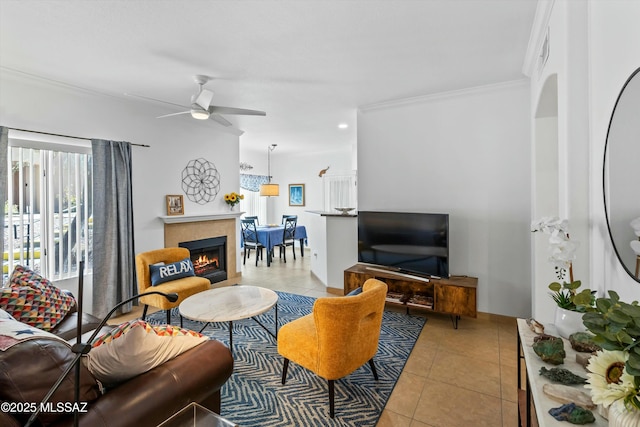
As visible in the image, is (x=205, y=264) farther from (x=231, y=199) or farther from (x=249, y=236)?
(x=249, y=236)

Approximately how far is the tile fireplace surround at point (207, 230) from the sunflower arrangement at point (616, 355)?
441 centimetres

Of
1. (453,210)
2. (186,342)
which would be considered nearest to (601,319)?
(186,342)

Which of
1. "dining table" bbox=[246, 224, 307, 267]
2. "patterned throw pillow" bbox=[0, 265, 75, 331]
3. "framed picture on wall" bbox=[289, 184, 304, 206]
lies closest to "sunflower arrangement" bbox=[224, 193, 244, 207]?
"dining table" bbox=[246, 224, 307, 267]

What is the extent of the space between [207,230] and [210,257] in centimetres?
46

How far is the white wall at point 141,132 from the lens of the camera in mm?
3078

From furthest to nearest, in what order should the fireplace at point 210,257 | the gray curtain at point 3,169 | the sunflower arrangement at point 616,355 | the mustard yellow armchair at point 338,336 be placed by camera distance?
the fireplace at point 210,257 < the gray curtain at point 3,169 < the mustard yellow armchair at point 338,336 < the sunflower arrangement at point 616,355

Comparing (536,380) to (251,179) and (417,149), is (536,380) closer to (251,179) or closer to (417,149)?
(417,149)

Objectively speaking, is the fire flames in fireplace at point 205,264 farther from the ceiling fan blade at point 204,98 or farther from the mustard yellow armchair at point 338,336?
the mustard yellow armchair at point 338,336

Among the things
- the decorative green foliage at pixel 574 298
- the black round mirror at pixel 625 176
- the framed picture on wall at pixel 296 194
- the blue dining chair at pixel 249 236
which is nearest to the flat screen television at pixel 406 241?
the decorative green foliage at pixel 574 298

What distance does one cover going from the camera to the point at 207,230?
15.8 feet

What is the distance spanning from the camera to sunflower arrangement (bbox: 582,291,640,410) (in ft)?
2.34

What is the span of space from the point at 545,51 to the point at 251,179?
6.64m

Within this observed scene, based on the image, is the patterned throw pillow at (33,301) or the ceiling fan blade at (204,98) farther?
the ceiling fan blade at (204,98)

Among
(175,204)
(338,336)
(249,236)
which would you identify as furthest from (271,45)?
(249,236)
